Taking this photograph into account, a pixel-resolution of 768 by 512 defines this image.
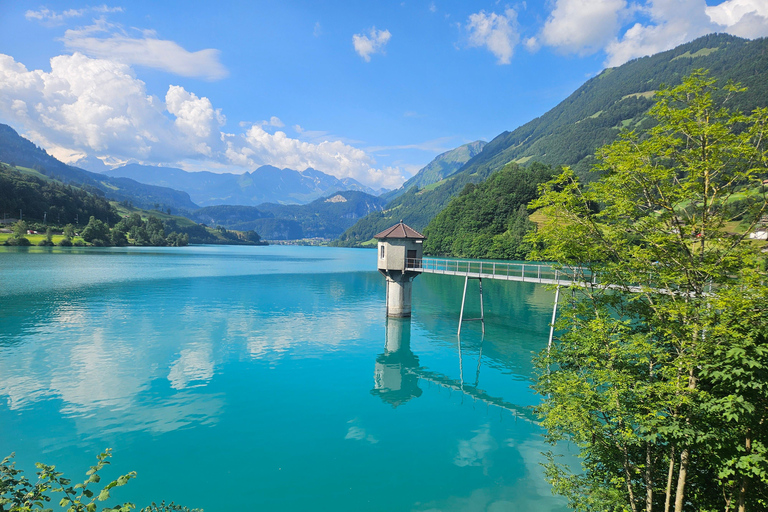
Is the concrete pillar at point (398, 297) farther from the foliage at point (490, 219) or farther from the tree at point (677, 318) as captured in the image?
the foliage at point (490, 219)

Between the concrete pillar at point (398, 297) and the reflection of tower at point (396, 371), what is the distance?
4626 mm

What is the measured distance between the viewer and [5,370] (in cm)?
2636

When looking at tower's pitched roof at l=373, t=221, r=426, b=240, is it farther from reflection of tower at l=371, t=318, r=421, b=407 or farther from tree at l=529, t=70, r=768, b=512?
tree at l=529, t=70, r=768, b=512

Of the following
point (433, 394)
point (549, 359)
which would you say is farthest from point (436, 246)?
point (549, 359)

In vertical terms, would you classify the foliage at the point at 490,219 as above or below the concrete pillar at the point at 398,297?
above

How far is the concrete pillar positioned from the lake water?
4.63ft

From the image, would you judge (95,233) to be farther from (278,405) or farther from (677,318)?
(677,318)

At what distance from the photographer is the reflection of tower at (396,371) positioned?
2538 centimetres

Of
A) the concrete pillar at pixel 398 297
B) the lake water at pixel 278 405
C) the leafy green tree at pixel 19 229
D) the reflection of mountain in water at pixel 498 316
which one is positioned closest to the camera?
the lake water at pixel 278 405

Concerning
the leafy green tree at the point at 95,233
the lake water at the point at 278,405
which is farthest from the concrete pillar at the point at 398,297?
the leafy green tree at the point at 95,233

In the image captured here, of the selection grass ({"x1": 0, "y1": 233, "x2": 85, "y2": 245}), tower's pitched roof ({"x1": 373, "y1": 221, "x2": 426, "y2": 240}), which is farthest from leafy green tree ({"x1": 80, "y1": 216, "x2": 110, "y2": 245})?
tower's pitched roof ({"x1": 373, "y1": 221, "x2": 426, "y2": 240})

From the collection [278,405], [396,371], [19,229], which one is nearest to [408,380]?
[396,371]

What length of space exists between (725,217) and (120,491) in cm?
2100

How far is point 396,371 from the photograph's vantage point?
97.3 ft
